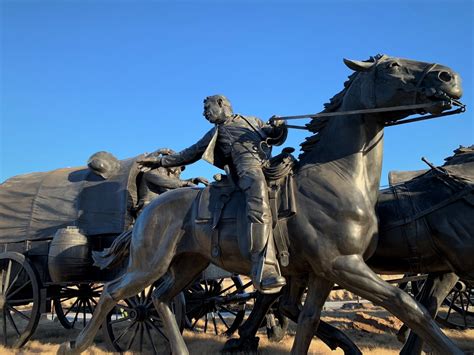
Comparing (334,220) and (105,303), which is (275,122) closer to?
(334,220)

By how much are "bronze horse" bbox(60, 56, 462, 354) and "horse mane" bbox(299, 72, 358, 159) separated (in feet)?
0.04

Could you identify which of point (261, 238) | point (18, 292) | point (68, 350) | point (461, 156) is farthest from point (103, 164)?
point (461, 156)

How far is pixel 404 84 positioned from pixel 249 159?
5.30 ft

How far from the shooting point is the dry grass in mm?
7098

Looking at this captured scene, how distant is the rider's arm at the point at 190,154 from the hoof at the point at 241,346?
8.79ft

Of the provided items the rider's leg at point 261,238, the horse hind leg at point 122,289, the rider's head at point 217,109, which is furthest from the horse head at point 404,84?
the horse hind leg at point 122,289

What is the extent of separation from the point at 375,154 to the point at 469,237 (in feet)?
4.86

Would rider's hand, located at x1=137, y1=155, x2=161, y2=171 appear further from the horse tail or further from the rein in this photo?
the rein

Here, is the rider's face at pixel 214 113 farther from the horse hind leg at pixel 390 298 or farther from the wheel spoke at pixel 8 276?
the wheel spoke at pixel 8 276

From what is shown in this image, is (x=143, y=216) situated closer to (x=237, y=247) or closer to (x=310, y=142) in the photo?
(x=237, y=247)

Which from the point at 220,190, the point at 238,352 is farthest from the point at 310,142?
the point at 238,352

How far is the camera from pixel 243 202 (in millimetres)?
5004

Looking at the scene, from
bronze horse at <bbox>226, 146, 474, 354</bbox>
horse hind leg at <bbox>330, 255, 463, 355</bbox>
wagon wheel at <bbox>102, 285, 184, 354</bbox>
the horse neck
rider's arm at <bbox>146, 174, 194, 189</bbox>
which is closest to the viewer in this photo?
horse hind leg at <bbox>330, 255, 463, 355</bbox>

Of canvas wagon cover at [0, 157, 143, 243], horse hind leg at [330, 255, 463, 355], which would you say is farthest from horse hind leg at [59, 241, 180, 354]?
canvas wagon cover at [0, 157, 143, 243]
